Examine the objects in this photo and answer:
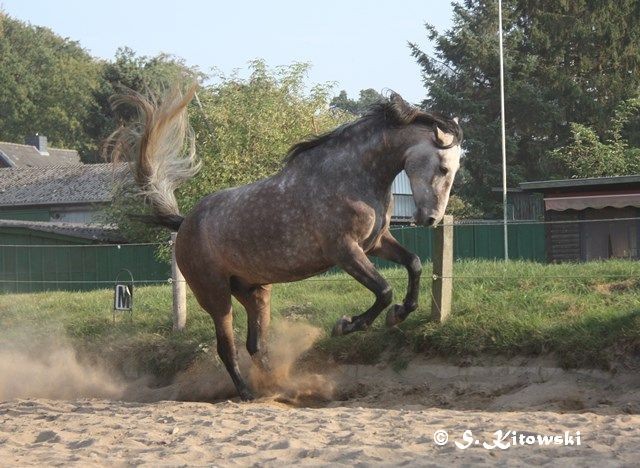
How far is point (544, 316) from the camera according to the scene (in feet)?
31.3

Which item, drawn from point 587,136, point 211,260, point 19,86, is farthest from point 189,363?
point 19,86

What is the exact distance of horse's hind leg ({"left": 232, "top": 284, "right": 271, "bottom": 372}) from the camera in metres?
9.86

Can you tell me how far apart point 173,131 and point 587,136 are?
87.4 feet

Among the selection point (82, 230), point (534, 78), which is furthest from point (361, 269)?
point (534, 78)

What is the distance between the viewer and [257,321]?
391 inches

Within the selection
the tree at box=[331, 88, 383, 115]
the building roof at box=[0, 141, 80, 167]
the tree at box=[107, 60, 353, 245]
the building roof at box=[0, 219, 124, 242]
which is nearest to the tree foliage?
the tree at box=[107, 60, 353, 245]

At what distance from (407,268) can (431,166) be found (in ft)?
3.22

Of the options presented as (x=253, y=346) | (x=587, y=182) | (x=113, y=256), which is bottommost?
(x=253, y=346)

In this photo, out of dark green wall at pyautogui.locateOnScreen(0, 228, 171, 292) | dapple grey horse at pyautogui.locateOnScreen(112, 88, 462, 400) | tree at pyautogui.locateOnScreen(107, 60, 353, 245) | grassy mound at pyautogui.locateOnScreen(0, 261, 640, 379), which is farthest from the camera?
tree at pyautogui.locateOnScreen(107, 60, 353, 245)

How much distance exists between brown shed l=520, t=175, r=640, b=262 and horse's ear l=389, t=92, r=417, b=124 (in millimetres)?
10001

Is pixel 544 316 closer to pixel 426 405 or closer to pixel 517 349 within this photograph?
pixel 517 349

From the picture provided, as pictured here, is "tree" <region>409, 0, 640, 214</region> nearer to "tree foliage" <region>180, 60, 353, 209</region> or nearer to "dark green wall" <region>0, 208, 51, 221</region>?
"tree foliage" <region>180, 60, 353, 209</region>

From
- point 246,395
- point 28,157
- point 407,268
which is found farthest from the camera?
point 28,157

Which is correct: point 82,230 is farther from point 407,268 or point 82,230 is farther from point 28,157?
point 28,157
